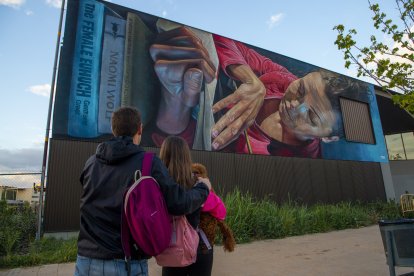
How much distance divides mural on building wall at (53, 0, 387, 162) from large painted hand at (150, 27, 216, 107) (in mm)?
38

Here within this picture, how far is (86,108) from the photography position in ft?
31.4

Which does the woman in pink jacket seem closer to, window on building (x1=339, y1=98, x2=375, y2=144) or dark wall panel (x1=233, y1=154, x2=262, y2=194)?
dark wall panel (x1=233, y1=154, x2=262, y2=194)

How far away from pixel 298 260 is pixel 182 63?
8127 mm

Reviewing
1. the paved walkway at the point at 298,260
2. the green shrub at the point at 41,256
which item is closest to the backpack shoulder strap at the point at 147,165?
the paved walkway at the point at 298,260

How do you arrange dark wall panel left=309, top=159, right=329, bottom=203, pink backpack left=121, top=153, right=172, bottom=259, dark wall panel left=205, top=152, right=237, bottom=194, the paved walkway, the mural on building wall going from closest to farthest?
1. pink backpack left=121, top=153, right=172, bottom=259
2. the paved walkway
3. the mural on building wall
4. dark wall panel left=205, top=152, right=237, bottom=194
5. dark wall panel left=309, top=159, right=329, bottom=203

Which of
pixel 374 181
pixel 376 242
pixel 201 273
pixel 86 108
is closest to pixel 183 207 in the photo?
pixel 201 273

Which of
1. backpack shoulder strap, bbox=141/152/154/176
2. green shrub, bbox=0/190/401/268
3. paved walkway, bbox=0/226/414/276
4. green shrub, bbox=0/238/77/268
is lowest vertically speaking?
paved walkway, bbox=0/226/414/276

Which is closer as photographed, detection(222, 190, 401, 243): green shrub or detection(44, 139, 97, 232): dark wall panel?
detection(222, 190, 401, 243): green shrub

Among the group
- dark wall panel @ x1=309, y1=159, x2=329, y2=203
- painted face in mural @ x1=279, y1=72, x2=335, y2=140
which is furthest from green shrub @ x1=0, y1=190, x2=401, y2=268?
painted face in mural @ x1=279, y1=72, x2=335, y2=140

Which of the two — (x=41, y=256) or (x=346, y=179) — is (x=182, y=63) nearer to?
(x=41, y=256)

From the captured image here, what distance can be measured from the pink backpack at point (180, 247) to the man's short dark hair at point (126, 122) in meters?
0.69

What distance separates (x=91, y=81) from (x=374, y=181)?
14690 mm

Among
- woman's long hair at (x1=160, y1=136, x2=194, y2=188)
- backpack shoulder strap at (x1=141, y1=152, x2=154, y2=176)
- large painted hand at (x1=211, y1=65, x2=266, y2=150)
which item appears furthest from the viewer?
large painted hand at (x1=211, y1=65, x2=266, y2=150)

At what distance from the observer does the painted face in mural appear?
577 inches
